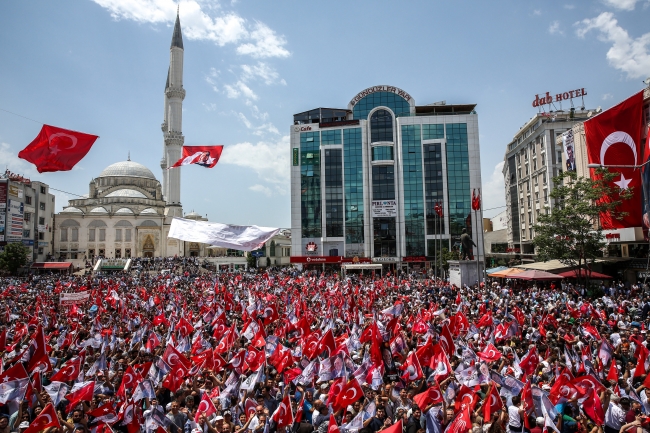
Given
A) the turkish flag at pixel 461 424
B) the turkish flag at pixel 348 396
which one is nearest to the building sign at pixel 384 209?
the turkish flag at pixel 348 396

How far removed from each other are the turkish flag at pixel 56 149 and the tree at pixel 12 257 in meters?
42.2

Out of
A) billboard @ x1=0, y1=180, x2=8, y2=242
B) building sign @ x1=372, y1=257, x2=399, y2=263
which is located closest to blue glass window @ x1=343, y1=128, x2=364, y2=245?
building sign @ x1=372, y1=257, x2=399, y2=263

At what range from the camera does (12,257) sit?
159 ft

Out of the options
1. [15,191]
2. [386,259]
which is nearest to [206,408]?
[386,259]

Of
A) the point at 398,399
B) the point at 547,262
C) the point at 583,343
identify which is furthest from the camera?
the point at 547,262

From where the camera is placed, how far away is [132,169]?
90.4 meters

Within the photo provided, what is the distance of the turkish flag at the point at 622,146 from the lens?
86.7ft

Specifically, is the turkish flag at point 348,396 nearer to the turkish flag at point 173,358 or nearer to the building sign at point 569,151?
the turkish flag at point 173,358

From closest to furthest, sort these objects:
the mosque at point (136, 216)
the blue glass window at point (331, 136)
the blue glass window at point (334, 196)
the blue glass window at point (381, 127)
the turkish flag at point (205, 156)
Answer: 1. the turkish flag at point (205, 156)
2. the blue glass window at point (334, 196)
3. the blue glass window at point (381, 127)
4. the blue glass window at point (331, 136)
5. the mosque at point (136, 216)

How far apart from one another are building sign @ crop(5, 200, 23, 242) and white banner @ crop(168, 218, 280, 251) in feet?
159

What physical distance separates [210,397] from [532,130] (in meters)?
53.9

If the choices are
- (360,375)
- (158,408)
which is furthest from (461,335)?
(158,408)

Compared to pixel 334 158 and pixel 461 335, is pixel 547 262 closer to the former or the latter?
pixel 461 335

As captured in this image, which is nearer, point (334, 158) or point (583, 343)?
point (583, 343)
